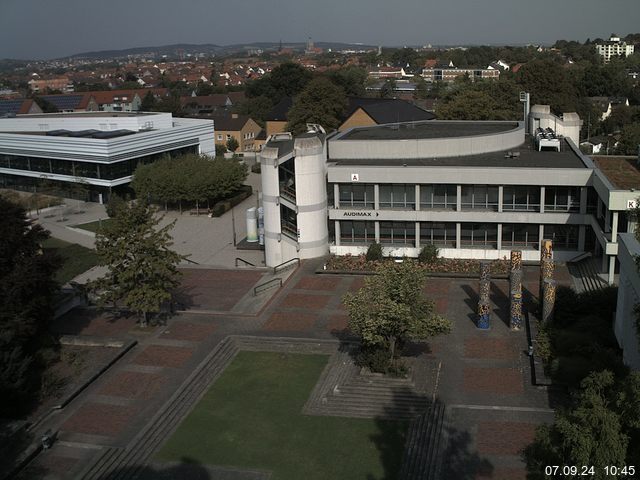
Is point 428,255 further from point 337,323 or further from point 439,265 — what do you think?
point 337,323

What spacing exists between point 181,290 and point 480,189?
1758 cm

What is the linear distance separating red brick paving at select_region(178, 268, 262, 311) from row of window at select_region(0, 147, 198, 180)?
26437mm

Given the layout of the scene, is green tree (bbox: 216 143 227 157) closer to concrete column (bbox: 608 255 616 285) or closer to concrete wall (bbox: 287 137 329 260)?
concrete wall (bbox: 287 137 329 260)

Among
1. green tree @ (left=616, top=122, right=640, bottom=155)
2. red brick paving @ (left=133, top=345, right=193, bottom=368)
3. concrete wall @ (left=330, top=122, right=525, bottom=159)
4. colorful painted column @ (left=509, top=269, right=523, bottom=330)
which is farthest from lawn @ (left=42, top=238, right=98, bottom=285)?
green tree @ (left=616, top=122, right=640, bottom=155)

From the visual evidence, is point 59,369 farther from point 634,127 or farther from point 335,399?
point 634,127

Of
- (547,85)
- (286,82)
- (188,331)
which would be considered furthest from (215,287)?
(286,82)

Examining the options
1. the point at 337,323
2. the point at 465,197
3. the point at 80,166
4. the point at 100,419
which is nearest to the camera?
the point at 100,419

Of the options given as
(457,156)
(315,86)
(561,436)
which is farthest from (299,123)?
(561,436)

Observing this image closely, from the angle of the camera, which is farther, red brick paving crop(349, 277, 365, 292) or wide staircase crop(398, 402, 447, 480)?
red brick paving crop(349, 277, 365, 292)

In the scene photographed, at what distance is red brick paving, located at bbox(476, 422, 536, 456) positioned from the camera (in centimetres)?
2147

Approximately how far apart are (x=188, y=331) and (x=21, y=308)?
23.9 ft

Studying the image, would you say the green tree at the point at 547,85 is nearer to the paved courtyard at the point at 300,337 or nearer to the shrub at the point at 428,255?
the shrub at the point at 428,255

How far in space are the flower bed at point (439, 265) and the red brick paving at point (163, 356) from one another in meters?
12.2

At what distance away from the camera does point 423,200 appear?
41.3 m
